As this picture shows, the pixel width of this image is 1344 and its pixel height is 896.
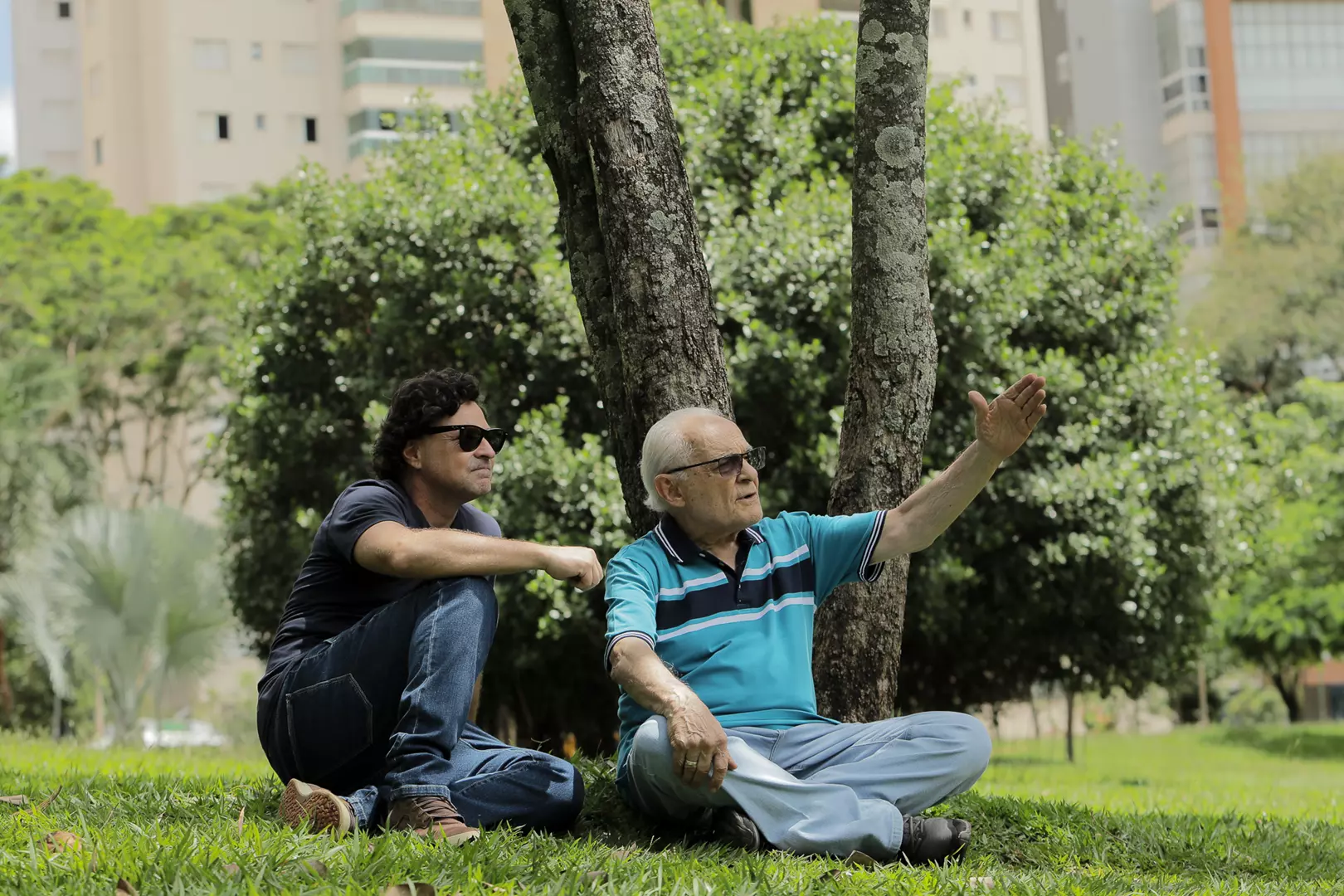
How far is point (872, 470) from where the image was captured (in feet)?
17.5

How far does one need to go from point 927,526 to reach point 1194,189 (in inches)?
1884

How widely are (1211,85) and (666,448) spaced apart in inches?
1913

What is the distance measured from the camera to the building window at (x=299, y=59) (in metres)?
46.8

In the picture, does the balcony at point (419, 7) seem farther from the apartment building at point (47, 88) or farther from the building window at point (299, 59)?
A: the apartment building at point (47, 88)

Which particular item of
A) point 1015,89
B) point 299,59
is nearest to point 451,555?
point 299,59

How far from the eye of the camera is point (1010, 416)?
13.7 feet

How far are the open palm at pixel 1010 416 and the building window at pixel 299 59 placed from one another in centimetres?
4611

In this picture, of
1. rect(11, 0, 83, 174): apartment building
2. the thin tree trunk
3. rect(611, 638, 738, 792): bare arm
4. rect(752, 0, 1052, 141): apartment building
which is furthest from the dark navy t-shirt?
rect(11, 0, 83, 174): apartment building

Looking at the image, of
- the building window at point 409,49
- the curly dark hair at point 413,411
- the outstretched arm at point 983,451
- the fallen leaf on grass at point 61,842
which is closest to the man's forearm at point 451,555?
the curly dark hair at point 413,411

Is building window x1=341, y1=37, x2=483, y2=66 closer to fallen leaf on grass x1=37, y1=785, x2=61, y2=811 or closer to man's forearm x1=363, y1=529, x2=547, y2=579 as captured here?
fallen leaf on grass x1=37, y1=785, x2=61, y2=811

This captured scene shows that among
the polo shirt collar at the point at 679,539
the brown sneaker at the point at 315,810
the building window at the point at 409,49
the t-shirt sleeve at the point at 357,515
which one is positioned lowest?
the brown sneaker at the point at 315,810

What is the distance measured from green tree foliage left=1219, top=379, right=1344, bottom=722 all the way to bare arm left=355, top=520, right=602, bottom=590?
1744cm

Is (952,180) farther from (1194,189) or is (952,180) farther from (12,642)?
(1194,189)

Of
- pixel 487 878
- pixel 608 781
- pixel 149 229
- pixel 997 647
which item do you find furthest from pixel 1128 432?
pixel 149 229
